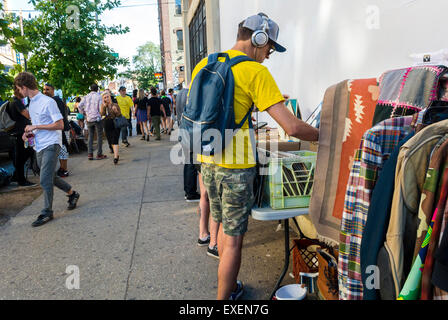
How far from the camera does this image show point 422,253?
123 centimetres

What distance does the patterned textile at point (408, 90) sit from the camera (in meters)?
1.53

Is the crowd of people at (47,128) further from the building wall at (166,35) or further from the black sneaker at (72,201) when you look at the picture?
the building wall at (166,35)

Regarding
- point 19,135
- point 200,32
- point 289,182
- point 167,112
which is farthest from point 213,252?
point 200,32

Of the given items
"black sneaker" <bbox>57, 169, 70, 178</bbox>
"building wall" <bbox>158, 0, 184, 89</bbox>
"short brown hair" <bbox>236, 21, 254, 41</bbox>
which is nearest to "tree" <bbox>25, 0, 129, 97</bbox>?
"black sneaker" <bbox>57, 169, 70, 178</bbox>

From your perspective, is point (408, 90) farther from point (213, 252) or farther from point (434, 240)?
point (213, 252)

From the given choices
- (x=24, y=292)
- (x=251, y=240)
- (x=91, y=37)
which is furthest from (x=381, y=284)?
(x=91, y=37)

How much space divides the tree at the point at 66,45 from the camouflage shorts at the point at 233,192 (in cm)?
987

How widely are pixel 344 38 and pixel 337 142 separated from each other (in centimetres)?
206

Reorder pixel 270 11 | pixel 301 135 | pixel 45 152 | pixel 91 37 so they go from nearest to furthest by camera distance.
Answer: pixel 301 135
pixel 45 152
pixel 270 11
pixel 91 37

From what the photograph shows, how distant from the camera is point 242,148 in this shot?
2.14m

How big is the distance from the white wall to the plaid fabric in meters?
1.34

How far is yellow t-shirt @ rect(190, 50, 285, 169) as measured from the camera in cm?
197

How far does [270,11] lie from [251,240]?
3.86 m
